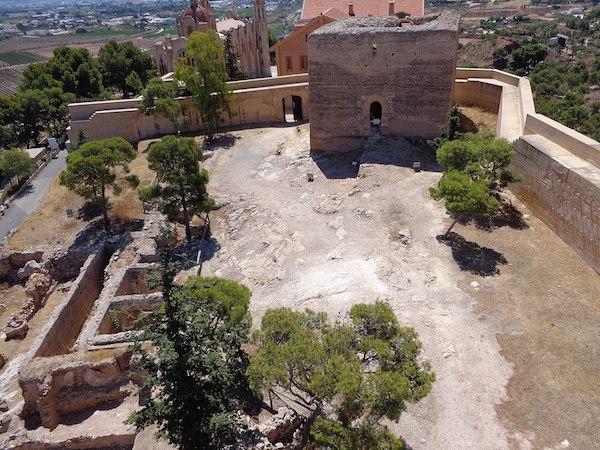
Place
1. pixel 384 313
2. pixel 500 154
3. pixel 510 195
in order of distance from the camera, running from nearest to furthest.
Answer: pixel 384 313
pixel 500 154
pixel 510 195

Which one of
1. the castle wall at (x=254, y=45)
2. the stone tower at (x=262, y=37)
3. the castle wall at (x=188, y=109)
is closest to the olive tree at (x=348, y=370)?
the castle wall at (x=188, y=109)

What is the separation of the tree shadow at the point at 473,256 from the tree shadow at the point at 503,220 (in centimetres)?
142

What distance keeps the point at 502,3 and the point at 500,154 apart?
612ft

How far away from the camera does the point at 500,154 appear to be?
19.0 m

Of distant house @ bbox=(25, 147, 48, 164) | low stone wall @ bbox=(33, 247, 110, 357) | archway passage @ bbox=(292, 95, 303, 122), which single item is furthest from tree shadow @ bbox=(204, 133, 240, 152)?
distant house @ bbox=(25, 147, 48, 164)

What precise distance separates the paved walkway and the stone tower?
18979mm

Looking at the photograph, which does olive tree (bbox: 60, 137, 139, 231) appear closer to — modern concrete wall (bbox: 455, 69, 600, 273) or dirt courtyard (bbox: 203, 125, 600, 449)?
dirt courtyard (bbox: 203, 125, 600, 449)

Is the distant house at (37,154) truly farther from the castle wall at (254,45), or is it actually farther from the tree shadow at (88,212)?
the castle wall at (254,45)

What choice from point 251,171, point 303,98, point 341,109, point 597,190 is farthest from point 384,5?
point 597,190

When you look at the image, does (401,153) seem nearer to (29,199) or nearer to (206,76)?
(206,76)

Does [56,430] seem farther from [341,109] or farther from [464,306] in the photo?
[341,109]

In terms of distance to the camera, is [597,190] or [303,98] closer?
[597,190]

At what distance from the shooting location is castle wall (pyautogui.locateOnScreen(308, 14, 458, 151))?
2423 centimetres

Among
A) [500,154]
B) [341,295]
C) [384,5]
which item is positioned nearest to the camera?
[341,295]
